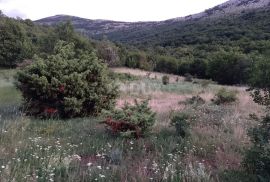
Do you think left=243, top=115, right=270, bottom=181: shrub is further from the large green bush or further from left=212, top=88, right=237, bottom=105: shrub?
left=212, top=88, right=237, bottom=105: shrub

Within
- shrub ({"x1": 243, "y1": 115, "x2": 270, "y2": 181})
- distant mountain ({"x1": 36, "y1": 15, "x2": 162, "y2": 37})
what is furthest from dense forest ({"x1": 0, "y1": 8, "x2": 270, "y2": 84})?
distant mountain ({"x1": 36, "y1": 15, "x2": 162, "y2": 37})

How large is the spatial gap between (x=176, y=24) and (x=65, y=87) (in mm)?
106736

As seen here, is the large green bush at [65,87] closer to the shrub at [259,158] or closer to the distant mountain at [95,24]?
the shrub at [259,158]

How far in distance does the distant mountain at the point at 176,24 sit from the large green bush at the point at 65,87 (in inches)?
1465

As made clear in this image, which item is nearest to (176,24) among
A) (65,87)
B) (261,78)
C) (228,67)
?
(228,67)

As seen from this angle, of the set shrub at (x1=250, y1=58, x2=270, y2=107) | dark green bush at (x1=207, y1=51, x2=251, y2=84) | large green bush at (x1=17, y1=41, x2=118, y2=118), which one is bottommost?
dark green bush at (x1=207, y1=51, x2=251, y2=84)

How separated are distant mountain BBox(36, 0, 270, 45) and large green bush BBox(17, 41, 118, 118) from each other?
37199 millimetres

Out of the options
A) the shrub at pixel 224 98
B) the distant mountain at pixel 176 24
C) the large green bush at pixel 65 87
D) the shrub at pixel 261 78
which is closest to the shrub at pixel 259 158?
the shrub at pixel 261 78

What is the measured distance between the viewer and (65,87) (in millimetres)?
11219

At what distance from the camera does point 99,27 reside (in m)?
160

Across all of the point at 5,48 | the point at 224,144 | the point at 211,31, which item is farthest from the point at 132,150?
the point at 211,31

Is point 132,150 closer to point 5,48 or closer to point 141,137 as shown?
point 141,137

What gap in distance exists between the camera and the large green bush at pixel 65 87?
11028 millimetres

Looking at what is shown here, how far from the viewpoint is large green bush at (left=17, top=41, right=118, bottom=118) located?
11028 millimetres
